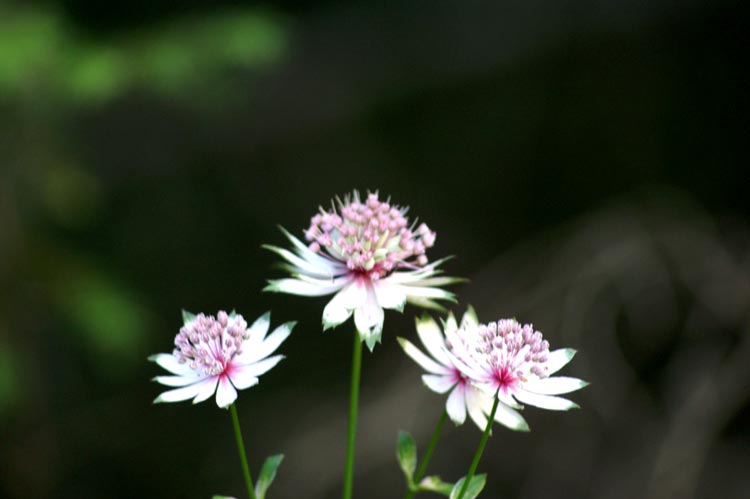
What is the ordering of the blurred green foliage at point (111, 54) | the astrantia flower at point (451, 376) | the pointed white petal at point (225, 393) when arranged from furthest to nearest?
1. the blurred green foliage at point (111, 54)
2. the astrantia flower at point (451, 376)
3. the pointed white petal at point (225, 393)

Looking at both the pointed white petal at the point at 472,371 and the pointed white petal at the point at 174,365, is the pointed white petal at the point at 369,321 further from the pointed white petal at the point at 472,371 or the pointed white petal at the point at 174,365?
the pointed white petal at the point at 174,365

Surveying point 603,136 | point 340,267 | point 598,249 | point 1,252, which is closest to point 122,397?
point 1,252

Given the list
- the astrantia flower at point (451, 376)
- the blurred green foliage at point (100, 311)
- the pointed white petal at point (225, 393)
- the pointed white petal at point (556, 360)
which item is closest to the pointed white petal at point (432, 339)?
the astrantia flower at point (451, 376)

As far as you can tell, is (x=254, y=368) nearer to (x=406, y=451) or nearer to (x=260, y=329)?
(x=260, y=329)

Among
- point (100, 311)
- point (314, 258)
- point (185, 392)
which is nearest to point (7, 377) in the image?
point (100, 311)

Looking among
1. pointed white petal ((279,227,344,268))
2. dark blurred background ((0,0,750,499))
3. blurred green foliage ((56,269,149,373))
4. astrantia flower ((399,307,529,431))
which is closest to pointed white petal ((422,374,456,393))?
astrantia flower ((399,307,529,431))

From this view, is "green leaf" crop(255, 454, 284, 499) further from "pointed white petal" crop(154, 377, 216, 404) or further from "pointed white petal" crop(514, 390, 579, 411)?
"pointed white petal" crop(514, 390, 579, 411)

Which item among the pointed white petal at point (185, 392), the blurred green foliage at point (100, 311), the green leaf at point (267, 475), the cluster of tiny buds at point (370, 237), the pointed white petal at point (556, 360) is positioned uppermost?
the blurred green foliage at point (100, 311)

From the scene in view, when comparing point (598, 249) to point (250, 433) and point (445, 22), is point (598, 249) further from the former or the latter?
point (250, 433)
